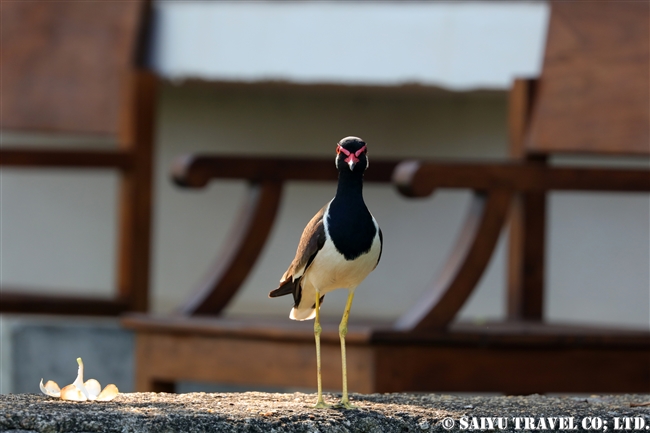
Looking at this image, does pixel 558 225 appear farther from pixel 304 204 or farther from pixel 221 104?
pixel 221 104

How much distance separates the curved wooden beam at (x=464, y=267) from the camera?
15.5 ft

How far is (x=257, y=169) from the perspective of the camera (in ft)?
18.1

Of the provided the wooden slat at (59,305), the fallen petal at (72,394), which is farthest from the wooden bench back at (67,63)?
the fallen petal at (72,394)

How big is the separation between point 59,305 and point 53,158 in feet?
2.54

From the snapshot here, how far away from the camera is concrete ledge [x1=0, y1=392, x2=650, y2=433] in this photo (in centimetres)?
273

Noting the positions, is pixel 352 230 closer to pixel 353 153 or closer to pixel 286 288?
pixel 353 153

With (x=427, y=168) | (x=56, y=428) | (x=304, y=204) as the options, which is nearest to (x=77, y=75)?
(x=304, y=204)

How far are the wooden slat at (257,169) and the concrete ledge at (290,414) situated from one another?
198 cm

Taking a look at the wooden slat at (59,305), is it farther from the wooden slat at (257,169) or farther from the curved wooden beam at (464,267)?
the curved wooden beam at (464,267)

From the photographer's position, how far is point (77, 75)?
655cm

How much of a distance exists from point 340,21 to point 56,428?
13.7 ft

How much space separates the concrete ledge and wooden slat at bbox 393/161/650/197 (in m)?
1.30

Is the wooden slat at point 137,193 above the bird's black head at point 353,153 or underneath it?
above

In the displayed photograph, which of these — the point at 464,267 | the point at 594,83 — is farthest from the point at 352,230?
the point at 594,83
